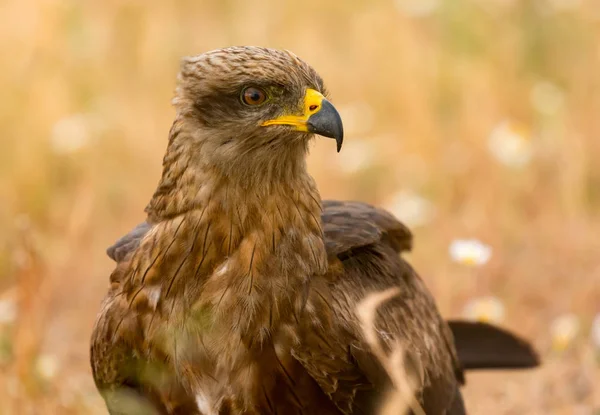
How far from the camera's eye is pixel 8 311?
5.14 m

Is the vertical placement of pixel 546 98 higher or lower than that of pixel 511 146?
higher

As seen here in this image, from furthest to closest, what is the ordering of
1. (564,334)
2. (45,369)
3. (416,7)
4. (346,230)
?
1. (416,7)
2. (564,334)
3. (45,369)
4. (346,230)

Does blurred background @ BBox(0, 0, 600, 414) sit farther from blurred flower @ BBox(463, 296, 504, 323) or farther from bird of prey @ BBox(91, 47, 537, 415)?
bird of prey @ BBox(91, 47, 537, 415)

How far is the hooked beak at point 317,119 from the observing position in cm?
368

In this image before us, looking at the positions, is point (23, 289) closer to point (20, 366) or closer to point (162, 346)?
point (20, 366)

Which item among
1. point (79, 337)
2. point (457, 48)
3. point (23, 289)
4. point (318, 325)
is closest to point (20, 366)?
point (23, 289)

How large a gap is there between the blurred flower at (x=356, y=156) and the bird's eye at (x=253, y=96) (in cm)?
363

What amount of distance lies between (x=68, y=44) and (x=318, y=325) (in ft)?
15.7

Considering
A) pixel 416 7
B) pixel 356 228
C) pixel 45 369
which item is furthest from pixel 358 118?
pixel 45 369

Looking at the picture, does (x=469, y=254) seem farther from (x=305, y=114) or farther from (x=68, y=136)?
(x=68, y=136)

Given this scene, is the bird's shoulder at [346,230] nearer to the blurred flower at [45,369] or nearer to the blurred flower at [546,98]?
the blurred flower at [45,369]

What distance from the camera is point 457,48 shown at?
26.2ft

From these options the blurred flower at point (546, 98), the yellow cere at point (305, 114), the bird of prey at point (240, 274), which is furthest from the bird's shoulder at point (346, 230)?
the blurred flower at point (546, 98)

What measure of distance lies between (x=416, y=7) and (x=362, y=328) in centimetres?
505
